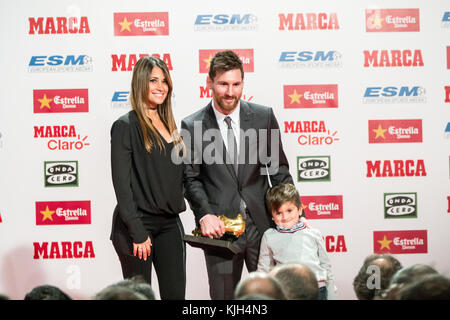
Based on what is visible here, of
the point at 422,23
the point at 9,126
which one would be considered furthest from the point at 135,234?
the point at 422,23

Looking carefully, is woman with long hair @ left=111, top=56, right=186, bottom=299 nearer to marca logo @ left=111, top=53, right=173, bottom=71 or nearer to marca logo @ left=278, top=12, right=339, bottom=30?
marca logo @ left=111, top=53, right=173, bottom=71

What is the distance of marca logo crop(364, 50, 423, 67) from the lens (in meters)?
3.61

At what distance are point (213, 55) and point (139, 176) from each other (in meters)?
1.45

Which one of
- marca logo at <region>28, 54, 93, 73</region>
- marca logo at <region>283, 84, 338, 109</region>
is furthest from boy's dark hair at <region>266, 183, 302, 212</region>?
marca logo at <region>28, 54, 93, 73</region>

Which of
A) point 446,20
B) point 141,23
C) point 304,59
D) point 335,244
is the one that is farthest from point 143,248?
point 446,20

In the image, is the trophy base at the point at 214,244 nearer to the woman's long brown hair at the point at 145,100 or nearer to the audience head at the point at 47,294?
the woman's long brown hair at the point at 145,100

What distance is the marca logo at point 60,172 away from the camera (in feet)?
11.7

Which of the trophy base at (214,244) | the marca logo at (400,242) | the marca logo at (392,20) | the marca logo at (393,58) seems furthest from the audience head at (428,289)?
the marca logo at (392,20)

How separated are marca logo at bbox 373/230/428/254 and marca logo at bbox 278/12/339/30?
1672mm

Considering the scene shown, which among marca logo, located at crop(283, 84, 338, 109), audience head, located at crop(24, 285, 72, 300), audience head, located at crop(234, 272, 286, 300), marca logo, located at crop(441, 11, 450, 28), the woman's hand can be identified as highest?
marca logo, located at crop(441, 11, 450, 28)

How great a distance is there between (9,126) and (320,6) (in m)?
2.58

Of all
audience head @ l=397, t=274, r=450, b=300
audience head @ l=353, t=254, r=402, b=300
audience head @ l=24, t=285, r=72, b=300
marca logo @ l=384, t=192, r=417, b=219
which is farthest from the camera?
marca logo @ l=384, t=192, r=417, b=219

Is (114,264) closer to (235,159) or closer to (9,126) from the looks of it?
(9,126)

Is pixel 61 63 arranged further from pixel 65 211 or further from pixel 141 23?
pixel 65 211
